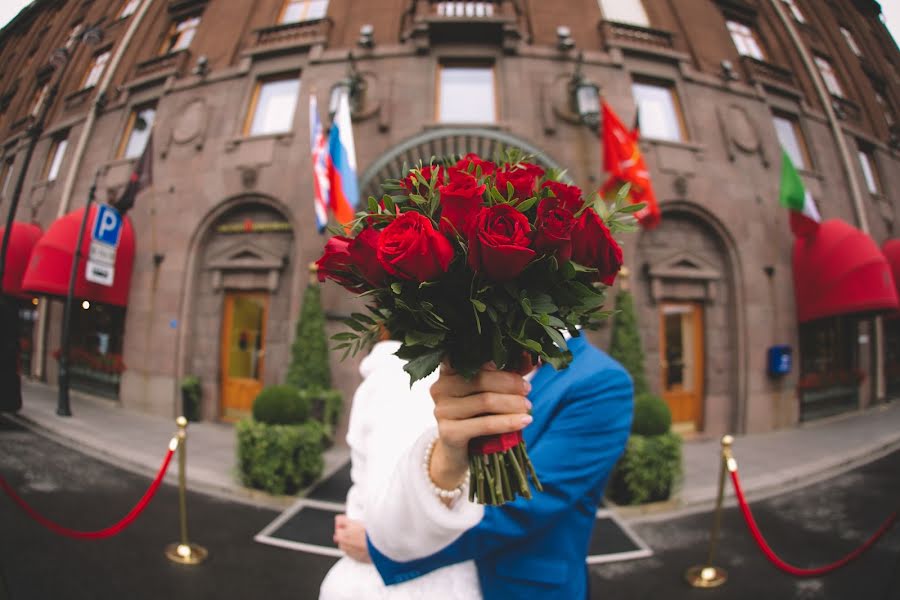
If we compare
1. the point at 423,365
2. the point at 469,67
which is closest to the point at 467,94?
the point at 469,67

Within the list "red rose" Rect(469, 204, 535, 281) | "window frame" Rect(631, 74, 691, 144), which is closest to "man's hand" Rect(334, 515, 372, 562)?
"red rose" Rect(469, 204, 535, 281)

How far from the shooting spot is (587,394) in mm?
1339

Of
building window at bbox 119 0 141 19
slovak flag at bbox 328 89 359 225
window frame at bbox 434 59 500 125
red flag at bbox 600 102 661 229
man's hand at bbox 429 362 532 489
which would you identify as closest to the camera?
man's hand at bbox 429 362 532 489

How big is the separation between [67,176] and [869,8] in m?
4.03

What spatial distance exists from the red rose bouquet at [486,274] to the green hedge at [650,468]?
405cm

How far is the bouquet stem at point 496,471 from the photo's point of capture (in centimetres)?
93

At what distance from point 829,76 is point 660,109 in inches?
42.4

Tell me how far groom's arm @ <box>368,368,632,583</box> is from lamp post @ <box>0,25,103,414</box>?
1917mm

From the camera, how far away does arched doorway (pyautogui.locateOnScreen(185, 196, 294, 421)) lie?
2898 mm

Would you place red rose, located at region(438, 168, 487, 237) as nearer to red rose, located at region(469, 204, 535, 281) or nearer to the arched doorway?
red rose, located at region(469, 204, 535, 281)

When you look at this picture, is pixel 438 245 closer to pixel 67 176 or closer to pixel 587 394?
pixel 587 394

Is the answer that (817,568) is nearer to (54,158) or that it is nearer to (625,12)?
(625,12)

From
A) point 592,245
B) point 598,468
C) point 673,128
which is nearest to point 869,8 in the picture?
point 673,128

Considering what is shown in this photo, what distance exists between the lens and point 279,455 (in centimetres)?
390
